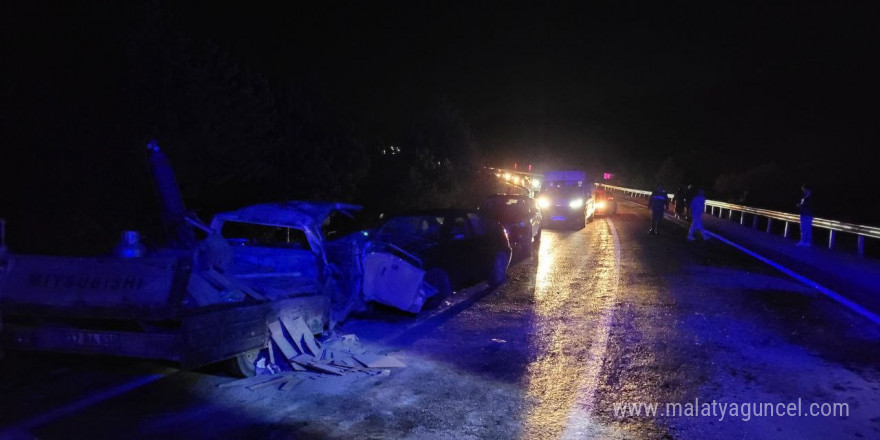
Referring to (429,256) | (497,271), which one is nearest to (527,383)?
(429,256)

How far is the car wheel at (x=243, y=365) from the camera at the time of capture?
570 centimetres

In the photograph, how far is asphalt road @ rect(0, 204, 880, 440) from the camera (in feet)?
15.1

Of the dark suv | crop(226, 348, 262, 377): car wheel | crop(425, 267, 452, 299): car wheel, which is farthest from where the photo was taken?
the dark suv

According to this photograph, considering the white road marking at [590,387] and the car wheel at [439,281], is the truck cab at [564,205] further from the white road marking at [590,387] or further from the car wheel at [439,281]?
the car wheel at [439,281]

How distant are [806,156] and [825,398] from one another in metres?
105

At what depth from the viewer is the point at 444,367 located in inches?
243

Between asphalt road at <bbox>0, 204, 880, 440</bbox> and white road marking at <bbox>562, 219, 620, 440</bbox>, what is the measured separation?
0.06ft

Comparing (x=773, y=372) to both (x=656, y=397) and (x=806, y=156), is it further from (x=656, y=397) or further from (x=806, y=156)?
(x=806, y=156)

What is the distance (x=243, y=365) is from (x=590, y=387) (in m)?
3.17

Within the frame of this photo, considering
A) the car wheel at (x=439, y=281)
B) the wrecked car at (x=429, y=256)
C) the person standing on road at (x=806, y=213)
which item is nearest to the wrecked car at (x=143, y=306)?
the wrecked car at (x=429, y=256)

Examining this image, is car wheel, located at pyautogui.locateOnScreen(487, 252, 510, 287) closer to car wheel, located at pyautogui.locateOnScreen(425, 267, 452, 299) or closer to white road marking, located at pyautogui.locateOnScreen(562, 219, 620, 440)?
car wheel, located at pyautogui.locateOnScreen(425, 267, 452, 299)

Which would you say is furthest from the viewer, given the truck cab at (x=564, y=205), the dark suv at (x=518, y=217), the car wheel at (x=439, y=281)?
the truck cab at (x=564, y=205)

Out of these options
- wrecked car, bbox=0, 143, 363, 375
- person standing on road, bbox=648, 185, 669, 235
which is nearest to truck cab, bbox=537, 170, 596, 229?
person standing on road, bbox=648, 185, 669, 235

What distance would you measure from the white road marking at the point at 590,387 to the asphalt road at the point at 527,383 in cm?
2
